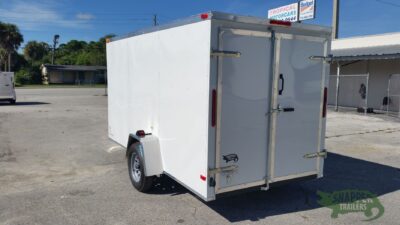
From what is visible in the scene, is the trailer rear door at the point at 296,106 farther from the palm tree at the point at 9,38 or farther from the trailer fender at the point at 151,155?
the palm tree at the point at 9,38

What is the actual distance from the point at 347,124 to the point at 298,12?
18795 millimetres

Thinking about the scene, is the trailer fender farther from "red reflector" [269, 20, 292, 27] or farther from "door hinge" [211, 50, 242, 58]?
"red reflector" [269, 20, 292, 27]

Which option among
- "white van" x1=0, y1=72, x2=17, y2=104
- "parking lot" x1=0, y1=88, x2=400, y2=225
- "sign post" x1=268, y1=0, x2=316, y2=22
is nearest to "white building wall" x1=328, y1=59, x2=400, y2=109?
"sign post" x1=268, y1=0, x2=316, y2=22

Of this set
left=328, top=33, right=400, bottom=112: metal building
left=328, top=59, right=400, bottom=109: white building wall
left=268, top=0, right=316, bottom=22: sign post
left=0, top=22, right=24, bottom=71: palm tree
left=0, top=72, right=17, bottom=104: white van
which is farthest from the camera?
left=0, top=22, right=24, bottom=71: palm tree

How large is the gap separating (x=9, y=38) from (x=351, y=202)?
227 feet

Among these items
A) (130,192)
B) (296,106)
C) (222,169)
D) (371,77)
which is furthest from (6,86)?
(371,77)

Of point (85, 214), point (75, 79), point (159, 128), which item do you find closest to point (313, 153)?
point (159, 128)

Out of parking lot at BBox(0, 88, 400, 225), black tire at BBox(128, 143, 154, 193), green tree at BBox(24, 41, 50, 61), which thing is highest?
green tree at BBox(24, 41, 50, 61)

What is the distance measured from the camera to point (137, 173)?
5.75m

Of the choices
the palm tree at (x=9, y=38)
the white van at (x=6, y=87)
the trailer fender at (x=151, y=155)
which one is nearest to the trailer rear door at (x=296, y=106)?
the trailer fender at (x=151, y=155)

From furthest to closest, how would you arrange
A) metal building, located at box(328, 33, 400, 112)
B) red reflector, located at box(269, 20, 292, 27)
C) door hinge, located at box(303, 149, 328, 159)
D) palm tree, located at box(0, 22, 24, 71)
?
1. palm tree, located at box(0, 22, 24, 71)
2. metal building, located at box(328, 33, 400, 112)
3. door hinge, located at box(303, 149, 328, 159)
4. red reflector, located at box(269, 20, 292, 27)

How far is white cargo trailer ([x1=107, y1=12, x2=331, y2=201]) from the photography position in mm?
4152

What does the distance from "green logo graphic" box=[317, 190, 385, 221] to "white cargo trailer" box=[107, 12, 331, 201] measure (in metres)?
0.48

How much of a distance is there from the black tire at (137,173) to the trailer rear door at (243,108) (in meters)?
1.45
